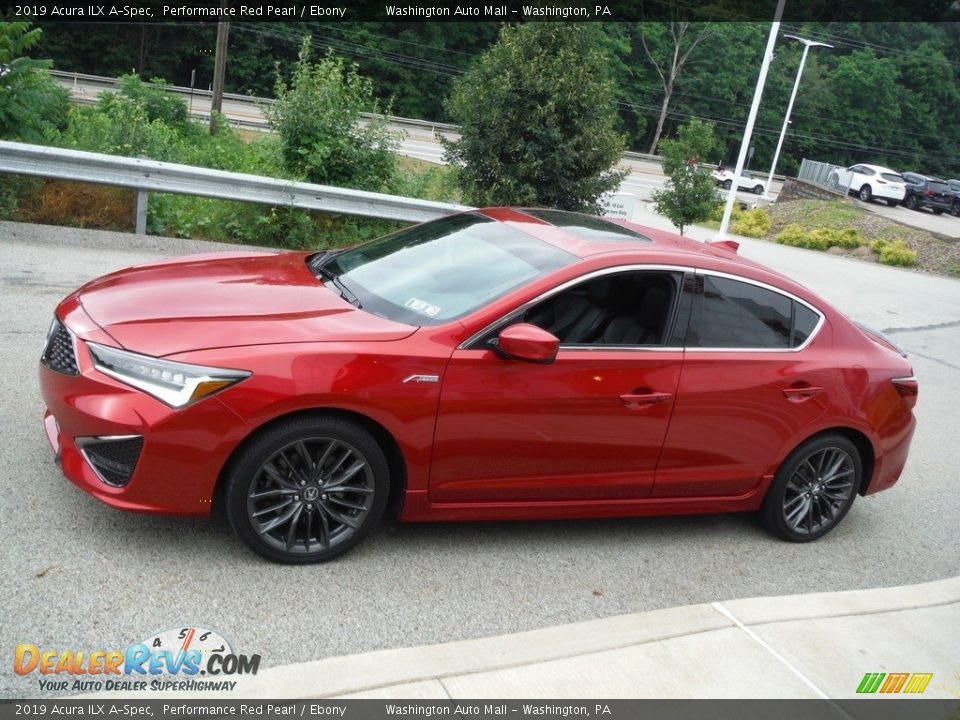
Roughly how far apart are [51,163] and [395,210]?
3.74m

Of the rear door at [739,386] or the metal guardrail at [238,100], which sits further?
the metal guardrail at [238,100]

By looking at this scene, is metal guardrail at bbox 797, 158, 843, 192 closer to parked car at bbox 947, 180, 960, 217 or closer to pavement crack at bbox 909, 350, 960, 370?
parked car at bbox 947, 180, 960, 217

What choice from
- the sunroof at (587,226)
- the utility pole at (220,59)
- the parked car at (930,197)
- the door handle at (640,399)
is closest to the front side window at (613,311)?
the door handle at (640,399)

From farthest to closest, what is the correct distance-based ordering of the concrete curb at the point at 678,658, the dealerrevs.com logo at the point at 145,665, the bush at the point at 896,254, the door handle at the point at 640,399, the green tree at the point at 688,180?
the bush at the point at 896,254
the green tree at the point at 688,180
the door handle at the point at 640,399
the concrete curb at the point at 678,658
the dealerrevs.com logo at the point at 145,665

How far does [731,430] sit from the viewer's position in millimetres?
5090

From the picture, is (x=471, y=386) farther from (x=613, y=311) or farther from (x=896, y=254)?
(x=896, y=254)

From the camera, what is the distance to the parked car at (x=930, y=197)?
1842 inches

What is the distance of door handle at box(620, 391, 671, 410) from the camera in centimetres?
475

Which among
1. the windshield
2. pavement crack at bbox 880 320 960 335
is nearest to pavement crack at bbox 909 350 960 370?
pavement crack at bbox 880 320 960 335

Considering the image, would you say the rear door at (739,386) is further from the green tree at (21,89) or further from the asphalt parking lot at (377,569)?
the green tree at (21,89)

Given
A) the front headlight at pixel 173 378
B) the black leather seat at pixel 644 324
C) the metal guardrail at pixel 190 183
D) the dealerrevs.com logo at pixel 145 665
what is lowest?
the dealerrevs.com logo at pixel 145 665

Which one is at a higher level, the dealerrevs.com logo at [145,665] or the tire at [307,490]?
the tire at [307,490]

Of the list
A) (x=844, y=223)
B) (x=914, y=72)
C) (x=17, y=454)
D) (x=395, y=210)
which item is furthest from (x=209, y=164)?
(x=914, y=72)

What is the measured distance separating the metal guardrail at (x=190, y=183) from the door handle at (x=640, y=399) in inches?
271
